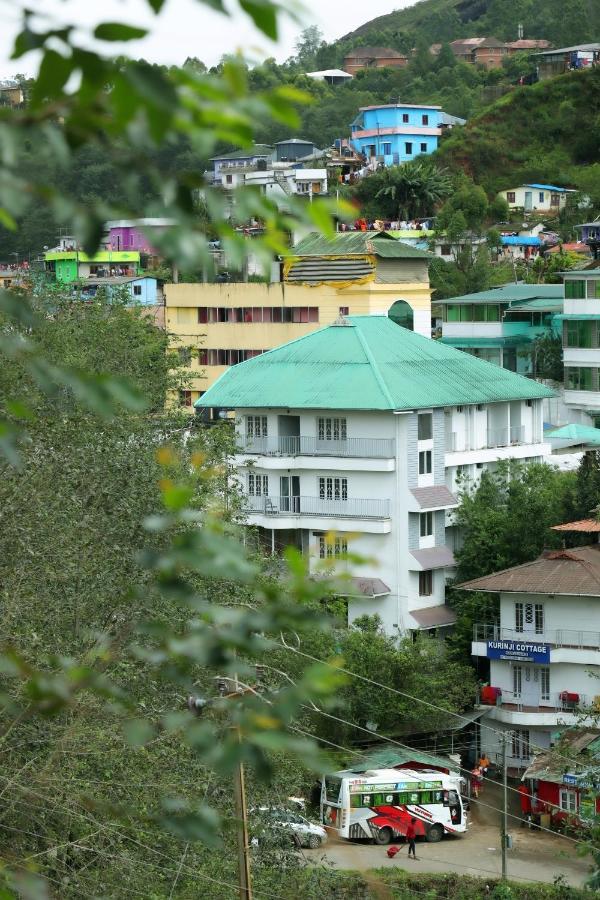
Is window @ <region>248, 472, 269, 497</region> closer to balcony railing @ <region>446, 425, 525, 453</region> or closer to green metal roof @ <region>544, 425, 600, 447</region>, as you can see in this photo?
balcony railing @ <region>446, 425, 525, 453</region>

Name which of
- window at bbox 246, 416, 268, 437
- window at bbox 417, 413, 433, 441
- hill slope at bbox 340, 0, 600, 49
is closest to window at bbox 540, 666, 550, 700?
window at bbox 417, 413, 433, 441

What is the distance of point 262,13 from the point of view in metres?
2.92

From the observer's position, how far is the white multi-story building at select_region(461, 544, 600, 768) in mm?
27250

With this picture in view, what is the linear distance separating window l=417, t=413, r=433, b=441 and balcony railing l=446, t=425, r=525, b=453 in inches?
34.0

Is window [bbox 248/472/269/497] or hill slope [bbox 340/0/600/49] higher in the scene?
hill slope [bbox 340/0/600/49]

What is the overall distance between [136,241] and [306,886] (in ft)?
216

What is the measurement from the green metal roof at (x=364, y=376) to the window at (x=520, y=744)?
706cm

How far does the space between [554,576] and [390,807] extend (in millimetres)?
5060

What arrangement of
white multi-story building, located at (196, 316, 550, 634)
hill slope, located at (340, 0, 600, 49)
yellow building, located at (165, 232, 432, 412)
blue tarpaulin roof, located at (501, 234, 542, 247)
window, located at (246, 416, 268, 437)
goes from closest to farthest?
white multi-story building, located at (196, 316, 550, 634) → window, located at (246, 416, 268, 437) → yellow building, located at (165, 232, 432, 412) → blue tarpaulin roof, located at (501, 234, 542, 247) → hill slope, located at (340, 0, 600, 49)

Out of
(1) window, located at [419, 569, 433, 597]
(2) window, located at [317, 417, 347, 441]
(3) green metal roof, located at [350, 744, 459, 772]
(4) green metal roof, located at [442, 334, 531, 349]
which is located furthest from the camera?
(4) green metal roof, located at [442, 334, 531, 349]

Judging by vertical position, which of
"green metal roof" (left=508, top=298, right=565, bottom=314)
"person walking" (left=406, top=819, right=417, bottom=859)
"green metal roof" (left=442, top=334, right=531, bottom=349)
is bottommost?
"person walking" (left=406, top=819, right=417, bottom=859)

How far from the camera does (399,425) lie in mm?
32312

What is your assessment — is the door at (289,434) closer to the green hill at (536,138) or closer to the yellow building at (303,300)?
the yellow building at (303,300)

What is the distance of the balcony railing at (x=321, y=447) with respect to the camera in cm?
3238
